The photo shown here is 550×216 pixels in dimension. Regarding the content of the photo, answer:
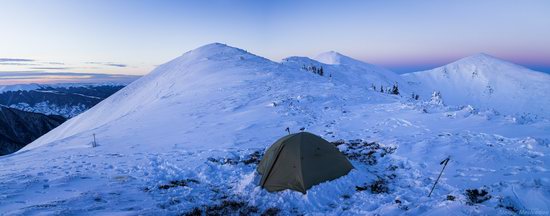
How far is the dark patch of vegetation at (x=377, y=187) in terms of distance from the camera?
10.1m

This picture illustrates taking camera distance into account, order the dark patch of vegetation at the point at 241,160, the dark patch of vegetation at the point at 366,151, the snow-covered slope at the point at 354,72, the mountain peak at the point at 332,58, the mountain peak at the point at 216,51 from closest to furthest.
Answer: the dark patch of vegetation at the point at 366,151 → the dark patch of vegetation at the point at 241,160 → the mountain peak at the point at 216,51 → the snow-covered slope at the point at 354,72 → the mountain peak at the point at 332,58

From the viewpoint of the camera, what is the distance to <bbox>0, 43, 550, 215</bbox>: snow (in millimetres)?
9273

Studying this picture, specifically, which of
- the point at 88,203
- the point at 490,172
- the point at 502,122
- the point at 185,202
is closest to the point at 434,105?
the point at 502,122

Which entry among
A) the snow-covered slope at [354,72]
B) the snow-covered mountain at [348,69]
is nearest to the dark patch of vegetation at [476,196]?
the snow-covered mountain at [348,69]

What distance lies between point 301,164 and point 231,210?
2715 millimetres

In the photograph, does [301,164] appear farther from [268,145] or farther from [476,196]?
[268,145]

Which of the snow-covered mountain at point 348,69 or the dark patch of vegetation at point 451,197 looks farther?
the snow-covered mountain at point 348,69

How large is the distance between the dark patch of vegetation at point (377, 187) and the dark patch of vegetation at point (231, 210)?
3.03 metres

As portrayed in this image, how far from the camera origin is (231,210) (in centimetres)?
941

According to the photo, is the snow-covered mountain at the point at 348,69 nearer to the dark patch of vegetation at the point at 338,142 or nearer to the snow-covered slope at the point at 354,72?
the snow-covered slope at the point at 354,72

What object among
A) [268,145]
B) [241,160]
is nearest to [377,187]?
[241,160]

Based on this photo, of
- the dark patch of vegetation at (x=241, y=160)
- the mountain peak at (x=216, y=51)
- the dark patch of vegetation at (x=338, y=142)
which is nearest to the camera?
the dark patch of vegetation at (x=241, y=160)

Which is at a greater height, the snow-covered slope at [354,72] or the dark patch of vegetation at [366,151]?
the snow-covered slope at [354,72]

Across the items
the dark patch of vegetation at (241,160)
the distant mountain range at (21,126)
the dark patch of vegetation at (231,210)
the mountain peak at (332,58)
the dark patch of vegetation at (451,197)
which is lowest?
the distant mountain range at (21,126)
